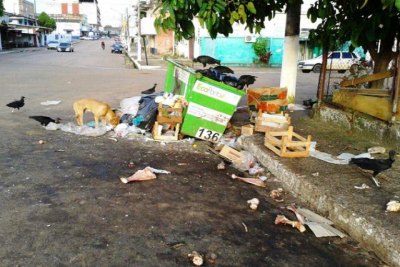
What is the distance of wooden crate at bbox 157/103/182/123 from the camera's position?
6.54 m

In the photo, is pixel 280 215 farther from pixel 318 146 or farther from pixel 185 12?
pixel 185 12

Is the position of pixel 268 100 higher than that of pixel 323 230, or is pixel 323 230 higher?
pixel 268 100

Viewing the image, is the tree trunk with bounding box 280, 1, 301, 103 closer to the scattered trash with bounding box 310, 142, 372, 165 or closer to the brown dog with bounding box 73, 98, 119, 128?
the scattered trash with bounding box 310, 142, 372, 165

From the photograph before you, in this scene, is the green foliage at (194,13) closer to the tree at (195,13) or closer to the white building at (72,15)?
→ the tree at (195,13)

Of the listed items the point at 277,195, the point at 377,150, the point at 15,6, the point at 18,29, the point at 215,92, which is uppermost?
the point at 15,6

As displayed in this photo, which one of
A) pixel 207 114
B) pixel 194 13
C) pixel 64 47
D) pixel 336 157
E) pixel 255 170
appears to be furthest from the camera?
pixel 64 47

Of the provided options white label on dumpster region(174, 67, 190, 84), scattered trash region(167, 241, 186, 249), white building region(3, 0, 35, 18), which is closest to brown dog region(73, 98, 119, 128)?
white label on dumpster region(174, 67, 190, 84)

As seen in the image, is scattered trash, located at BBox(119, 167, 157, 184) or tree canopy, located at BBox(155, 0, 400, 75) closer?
tree canopy, located at BBox(155, 0, 400, 75)

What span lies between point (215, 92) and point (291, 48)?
11.5ft

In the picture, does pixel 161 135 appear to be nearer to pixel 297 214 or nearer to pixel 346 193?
pixel 297 214

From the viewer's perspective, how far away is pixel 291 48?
29.4 ft

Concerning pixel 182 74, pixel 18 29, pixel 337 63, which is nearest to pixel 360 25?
pixel 182 74

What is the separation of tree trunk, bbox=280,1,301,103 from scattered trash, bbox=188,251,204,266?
6.77 meters

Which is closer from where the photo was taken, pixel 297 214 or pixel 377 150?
pixel 297 214
